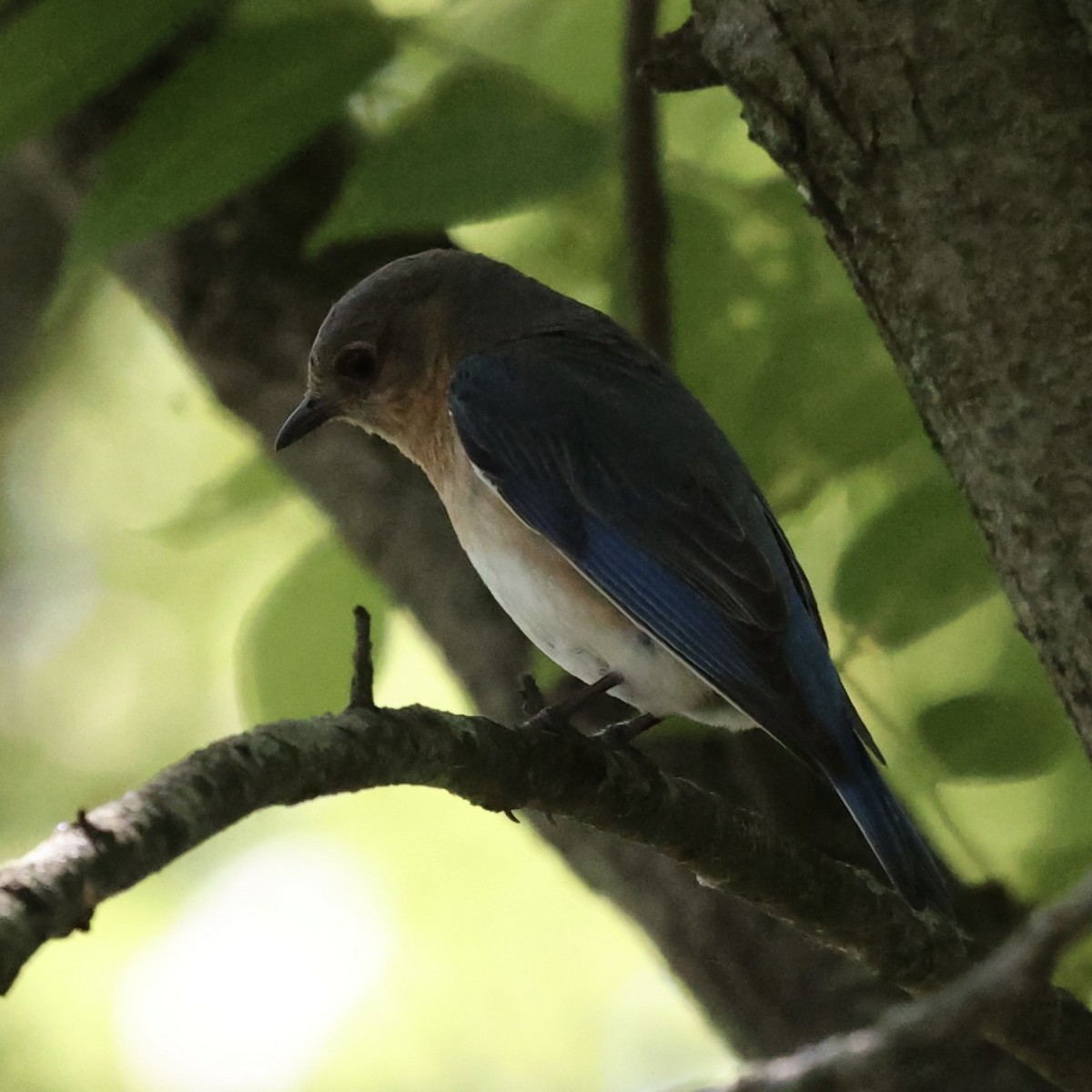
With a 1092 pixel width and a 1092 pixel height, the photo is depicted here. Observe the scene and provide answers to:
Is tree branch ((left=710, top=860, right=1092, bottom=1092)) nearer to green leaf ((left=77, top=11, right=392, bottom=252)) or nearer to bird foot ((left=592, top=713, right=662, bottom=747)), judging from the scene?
bird foot ((left=592, top=713, right=662, bottom=747))

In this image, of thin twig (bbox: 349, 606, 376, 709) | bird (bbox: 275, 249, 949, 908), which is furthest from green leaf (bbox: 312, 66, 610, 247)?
thin twig (bbox: 349, 606, 376, 709)

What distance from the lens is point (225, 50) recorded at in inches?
114

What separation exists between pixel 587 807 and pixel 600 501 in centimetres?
103

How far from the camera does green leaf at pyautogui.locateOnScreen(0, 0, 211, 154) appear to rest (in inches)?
107

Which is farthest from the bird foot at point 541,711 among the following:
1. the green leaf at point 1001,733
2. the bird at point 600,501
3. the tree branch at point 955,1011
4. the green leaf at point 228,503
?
the tree branch at point 955,1011

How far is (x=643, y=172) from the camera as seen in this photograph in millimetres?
3217

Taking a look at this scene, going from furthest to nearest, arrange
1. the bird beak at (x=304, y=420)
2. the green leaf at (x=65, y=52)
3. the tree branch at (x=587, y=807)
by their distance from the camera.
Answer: the bird beak at (x=304, y=420) → the green leaf at (x=65, y=52) → the tree branch at (x=587, y=807)

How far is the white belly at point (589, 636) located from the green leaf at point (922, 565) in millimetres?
529

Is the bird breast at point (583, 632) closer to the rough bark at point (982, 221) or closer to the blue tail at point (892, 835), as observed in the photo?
the blue tail at point (892, 835)

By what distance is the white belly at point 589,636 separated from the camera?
133 inches

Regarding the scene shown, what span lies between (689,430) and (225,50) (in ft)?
4.27

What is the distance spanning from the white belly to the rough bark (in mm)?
973

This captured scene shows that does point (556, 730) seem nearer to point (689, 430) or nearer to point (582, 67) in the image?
point (689, 430)

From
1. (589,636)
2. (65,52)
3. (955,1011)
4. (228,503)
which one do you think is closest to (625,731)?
(589,636)
